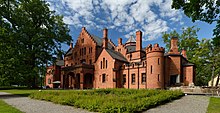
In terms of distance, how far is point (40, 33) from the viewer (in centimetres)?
3625

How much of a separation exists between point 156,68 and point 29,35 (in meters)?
20.9

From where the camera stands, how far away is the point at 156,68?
31.8m

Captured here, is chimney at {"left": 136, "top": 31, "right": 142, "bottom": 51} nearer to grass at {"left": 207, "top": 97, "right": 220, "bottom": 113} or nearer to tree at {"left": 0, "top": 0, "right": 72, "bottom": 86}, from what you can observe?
tree at {"left": 0, "top": 0, "right": 72, "bottom": 86}

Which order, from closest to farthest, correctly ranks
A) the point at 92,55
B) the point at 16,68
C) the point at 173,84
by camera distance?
the point at 16,68
the point at 173,84
the point at 92,55

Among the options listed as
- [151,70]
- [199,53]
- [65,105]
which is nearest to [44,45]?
[151,70]

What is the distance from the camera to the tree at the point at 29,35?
22.8 metres

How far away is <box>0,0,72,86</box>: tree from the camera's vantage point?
22.8 meters

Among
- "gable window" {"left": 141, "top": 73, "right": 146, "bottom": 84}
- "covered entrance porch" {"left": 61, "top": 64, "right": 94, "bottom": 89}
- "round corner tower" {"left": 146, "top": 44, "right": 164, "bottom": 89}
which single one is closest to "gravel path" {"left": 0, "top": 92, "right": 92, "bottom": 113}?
"round corner tower" {"left": 146, "top": 44, "right": 164, "bottom": 89}

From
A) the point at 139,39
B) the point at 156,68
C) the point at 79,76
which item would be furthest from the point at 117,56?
the point at 156,68

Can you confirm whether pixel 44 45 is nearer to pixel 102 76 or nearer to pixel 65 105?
pixel 102 76

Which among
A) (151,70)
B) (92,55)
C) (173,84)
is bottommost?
(173,84)

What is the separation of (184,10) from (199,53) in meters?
34.4

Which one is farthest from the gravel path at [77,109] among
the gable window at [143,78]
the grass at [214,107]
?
the gable window at [143,78]

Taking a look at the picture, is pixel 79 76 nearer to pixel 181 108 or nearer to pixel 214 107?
pixel 181 108
